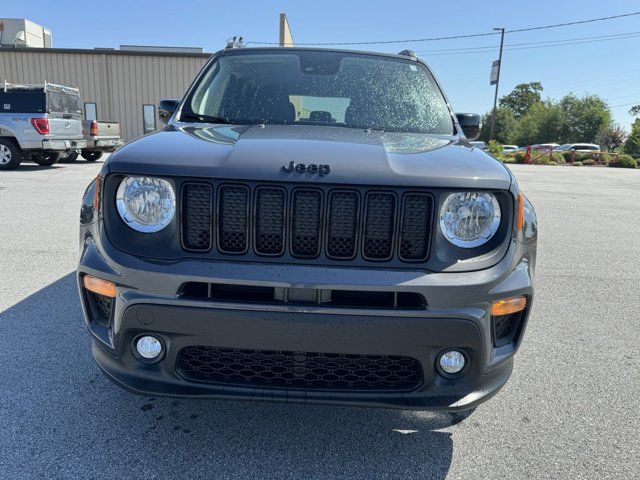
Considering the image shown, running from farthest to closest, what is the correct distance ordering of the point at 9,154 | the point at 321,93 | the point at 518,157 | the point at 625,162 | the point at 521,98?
the point at 521,98 < the point at 518,157 < the point at 625,162 < the point at 9,154 < the point at 321,93

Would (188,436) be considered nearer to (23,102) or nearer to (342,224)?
(342,224)

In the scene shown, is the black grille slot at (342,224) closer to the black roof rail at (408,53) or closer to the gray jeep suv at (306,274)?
the gray jeep suv at (306,274)

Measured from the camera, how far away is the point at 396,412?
2.49m

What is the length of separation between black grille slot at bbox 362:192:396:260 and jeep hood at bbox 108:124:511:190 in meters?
0.07

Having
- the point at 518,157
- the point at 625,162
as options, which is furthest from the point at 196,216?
the point at 625,162

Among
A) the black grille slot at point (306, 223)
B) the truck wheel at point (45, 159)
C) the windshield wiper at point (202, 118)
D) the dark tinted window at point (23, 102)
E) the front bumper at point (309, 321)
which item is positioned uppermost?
the dark tinted window at point (23, 102)

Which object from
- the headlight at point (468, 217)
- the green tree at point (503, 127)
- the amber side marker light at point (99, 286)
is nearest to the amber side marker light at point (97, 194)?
the amber side marker light at point (99, 286)

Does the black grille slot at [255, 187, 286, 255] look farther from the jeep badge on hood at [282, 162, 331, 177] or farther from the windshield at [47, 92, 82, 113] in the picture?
the windshield at [47, 92, 82, 113]

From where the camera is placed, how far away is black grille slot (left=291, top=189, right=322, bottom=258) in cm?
183

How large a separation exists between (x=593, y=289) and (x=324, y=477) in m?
3.73

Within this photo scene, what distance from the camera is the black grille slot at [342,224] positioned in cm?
183

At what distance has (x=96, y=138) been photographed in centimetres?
1474

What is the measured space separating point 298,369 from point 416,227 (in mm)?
715

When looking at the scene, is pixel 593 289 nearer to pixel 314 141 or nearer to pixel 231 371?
pixel 314 141
